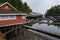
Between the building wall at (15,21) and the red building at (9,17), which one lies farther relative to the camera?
the red building at (9,17)

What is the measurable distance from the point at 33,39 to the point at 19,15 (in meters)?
15.4

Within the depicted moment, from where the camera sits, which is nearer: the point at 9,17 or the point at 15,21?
the point at 9,17

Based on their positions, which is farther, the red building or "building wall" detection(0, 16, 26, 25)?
the red building

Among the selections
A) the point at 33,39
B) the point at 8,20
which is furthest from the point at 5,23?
the point at 33,39

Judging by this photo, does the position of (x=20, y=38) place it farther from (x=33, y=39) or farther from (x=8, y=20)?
(x=8, y=20)

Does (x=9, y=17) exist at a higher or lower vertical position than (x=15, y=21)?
higher

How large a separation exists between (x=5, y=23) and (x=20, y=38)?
29.2ft

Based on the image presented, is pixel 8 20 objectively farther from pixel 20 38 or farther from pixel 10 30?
pixel 20 38

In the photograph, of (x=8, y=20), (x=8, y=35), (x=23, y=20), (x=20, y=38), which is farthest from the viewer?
(x=23, y=20)

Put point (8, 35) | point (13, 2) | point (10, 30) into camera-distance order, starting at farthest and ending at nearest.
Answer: point (13, 2), point (10, 30), point (8, 35)

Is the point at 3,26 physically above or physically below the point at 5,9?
below

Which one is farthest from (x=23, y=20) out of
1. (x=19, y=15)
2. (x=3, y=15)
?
(x=3, y=15)

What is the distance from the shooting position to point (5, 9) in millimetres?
36094

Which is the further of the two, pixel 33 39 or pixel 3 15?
pixel 3 15
